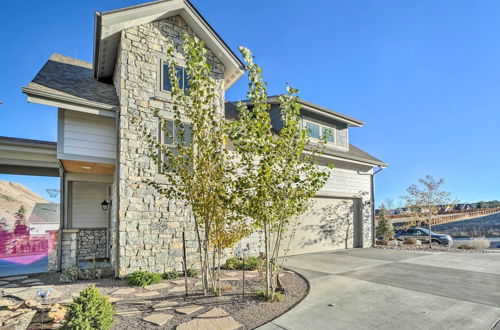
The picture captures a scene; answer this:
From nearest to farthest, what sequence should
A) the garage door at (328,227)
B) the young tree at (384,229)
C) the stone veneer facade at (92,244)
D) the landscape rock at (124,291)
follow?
the landscape rock at (124,291) → the stone veneer facade at (92,244) → the garage door at (328,227) → the young tree at (384,229)

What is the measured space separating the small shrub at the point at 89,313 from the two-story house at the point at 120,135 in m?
3.23

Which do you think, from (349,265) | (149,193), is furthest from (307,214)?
(149,193)

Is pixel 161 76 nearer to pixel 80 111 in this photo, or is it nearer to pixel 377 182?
pixel 80 111

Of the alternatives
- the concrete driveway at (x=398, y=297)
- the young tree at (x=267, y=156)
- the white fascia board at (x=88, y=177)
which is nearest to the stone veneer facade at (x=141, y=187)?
the white fascia board at (x=88, y=177)

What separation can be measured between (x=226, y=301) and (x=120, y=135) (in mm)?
5018

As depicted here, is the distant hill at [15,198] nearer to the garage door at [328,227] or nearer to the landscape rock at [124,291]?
the landscape rock at [124,291]

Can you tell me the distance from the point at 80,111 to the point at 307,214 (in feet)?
29.1

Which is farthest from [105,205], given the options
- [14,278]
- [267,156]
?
[267,156]

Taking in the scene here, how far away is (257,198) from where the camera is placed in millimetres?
5027

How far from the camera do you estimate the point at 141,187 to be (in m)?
7.54

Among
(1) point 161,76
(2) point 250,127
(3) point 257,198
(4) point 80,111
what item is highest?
(1) point 161,76

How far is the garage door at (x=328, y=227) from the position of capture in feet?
37.7

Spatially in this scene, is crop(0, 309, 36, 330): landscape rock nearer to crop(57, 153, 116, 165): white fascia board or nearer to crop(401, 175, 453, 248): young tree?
crop(57, 153, 116, 165): white fascia board

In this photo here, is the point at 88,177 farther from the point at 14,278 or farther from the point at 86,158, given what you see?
the point at 14,278
